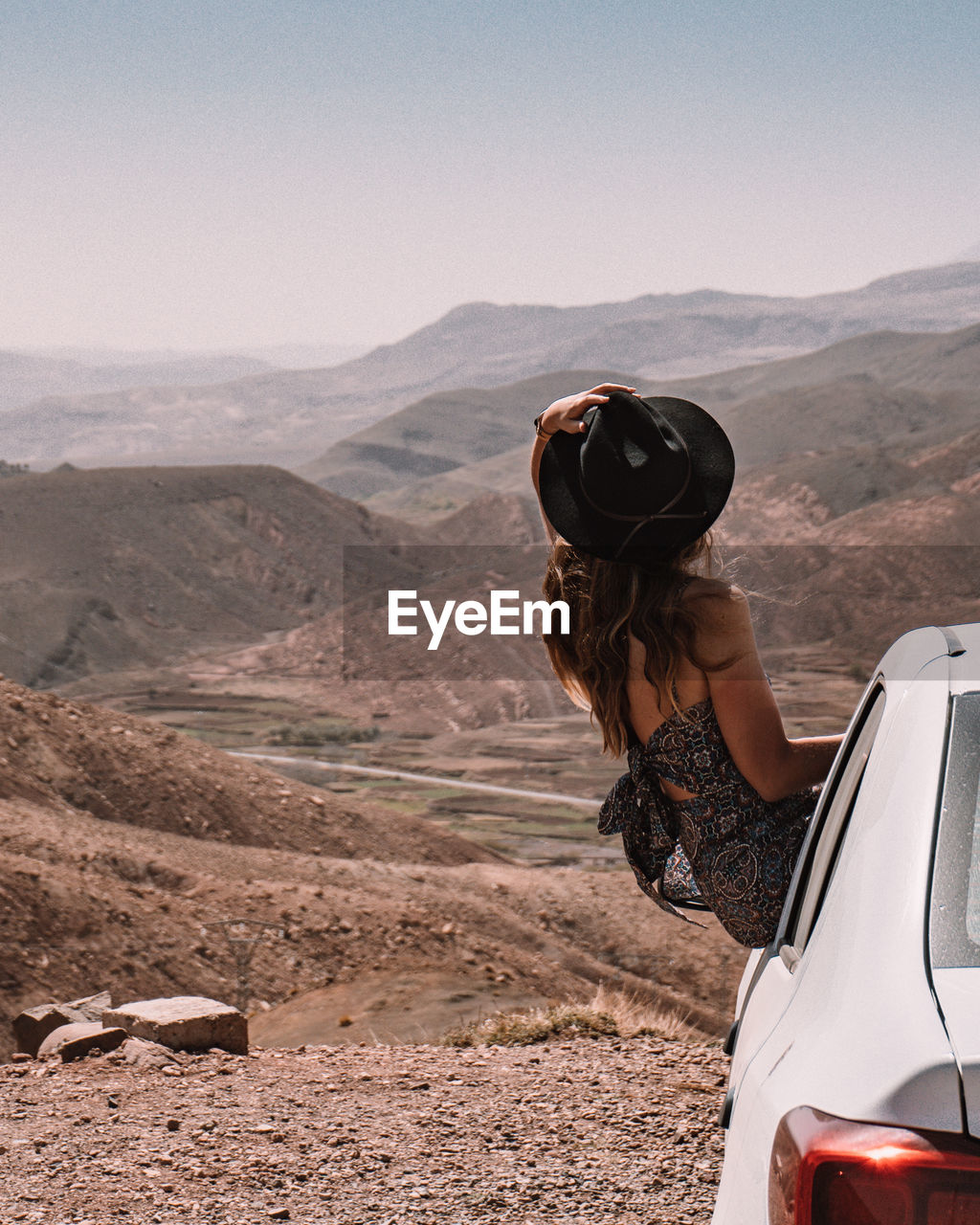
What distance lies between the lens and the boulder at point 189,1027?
6.54 m

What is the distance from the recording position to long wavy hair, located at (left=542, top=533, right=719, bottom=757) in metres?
2.54

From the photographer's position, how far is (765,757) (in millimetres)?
2576

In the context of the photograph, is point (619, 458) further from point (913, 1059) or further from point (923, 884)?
point (913, 1059)

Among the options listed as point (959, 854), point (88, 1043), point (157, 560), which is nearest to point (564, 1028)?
point (88, 1043)

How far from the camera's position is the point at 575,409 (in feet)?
8.91

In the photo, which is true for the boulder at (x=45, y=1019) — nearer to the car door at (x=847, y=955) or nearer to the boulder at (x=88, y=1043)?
the boulder at (x=88, y=1043)

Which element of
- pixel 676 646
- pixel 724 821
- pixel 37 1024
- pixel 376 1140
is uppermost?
pixel 676 646

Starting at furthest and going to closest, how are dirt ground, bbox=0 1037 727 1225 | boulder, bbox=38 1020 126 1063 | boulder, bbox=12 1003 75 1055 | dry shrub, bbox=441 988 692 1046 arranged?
boulder, bbox=12 1003 75 1055, dry shrub, bbox=441 988 692 1046, boulder, bbox=38 1020 126 1063, dirt ground, bbox=0 1037 727 1225

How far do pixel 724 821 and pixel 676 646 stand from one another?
16.1 inches

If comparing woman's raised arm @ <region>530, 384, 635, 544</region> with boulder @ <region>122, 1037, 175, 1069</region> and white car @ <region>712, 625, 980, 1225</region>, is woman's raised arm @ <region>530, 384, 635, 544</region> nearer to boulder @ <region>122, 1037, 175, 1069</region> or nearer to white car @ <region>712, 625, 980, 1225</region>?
white car @ <region>712, 625, 980, 1225</region>

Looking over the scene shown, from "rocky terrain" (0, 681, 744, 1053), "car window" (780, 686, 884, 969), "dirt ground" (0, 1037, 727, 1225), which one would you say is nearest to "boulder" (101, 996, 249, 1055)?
"dirt ground" (0, 1037, 727, 1225)

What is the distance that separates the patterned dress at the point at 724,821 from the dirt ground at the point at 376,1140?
186 centimetres

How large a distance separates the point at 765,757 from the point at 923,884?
1102 mm

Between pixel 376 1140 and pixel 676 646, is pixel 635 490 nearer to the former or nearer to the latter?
pixel 676 646
